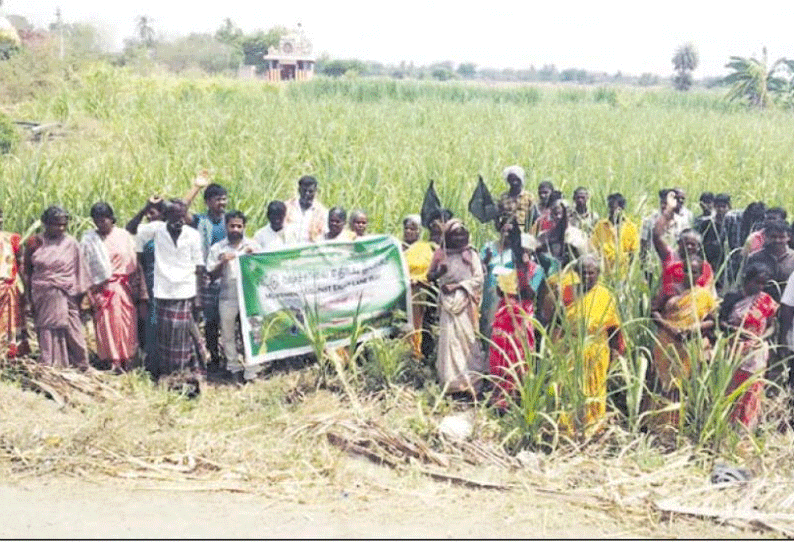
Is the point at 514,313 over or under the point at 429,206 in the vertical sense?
under

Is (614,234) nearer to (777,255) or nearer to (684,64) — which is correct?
(777,255)

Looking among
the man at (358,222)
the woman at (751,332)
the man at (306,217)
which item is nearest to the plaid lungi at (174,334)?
the man at (306,217)

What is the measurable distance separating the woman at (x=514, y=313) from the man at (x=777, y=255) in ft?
4.64

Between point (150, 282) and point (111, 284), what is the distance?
328 mm

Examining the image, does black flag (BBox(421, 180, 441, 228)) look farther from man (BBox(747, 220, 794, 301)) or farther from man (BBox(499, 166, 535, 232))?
man (BBox(747, 220, 794, 301))

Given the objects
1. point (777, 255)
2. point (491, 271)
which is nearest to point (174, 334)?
point (491, 271)

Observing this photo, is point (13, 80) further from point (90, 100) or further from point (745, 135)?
point (745, 135)

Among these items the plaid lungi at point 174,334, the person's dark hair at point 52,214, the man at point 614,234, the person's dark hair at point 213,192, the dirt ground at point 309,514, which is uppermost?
the person's dark hair at point 213,192

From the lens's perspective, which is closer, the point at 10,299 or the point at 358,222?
the point at 10,299

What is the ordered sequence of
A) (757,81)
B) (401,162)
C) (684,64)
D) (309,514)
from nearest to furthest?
1. (309,514)
2. (401,162)
3. (757,81)
4. (684,64)

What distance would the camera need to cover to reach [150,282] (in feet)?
21.2

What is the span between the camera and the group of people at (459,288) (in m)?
5.18

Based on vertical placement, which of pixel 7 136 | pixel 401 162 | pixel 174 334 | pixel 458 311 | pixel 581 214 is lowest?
pixel 174 334

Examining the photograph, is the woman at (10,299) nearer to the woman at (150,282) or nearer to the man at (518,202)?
the woman at (150,282)
